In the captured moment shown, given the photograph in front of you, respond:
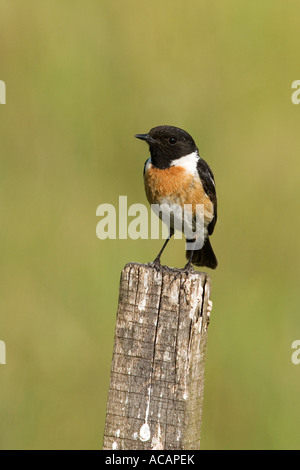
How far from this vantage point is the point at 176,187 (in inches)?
236

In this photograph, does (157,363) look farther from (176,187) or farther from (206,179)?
(206,179)

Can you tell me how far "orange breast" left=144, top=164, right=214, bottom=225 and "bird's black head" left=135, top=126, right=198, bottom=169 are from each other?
68 mm

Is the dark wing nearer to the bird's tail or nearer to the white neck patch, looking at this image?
the white neck patch

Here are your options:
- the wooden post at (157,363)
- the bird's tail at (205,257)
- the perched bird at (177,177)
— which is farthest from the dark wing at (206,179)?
the wooden post at (157,363)

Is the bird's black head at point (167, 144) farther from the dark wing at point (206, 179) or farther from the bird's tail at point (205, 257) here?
the bird's tail at point (205, 257)

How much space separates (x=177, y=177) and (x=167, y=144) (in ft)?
0.76

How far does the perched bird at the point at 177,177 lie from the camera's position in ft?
19.7

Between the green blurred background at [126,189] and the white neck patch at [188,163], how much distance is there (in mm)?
1092

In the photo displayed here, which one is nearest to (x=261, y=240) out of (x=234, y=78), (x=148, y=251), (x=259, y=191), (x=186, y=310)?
(x=259, y=191)

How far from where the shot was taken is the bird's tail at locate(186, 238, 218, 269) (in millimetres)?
6516

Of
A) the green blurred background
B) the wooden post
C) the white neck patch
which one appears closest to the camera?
the wooden post

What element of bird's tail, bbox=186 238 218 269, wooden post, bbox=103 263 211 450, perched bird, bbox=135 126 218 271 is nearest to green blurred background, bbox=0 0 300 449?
bird's tail, bbox=186 238 218 269
